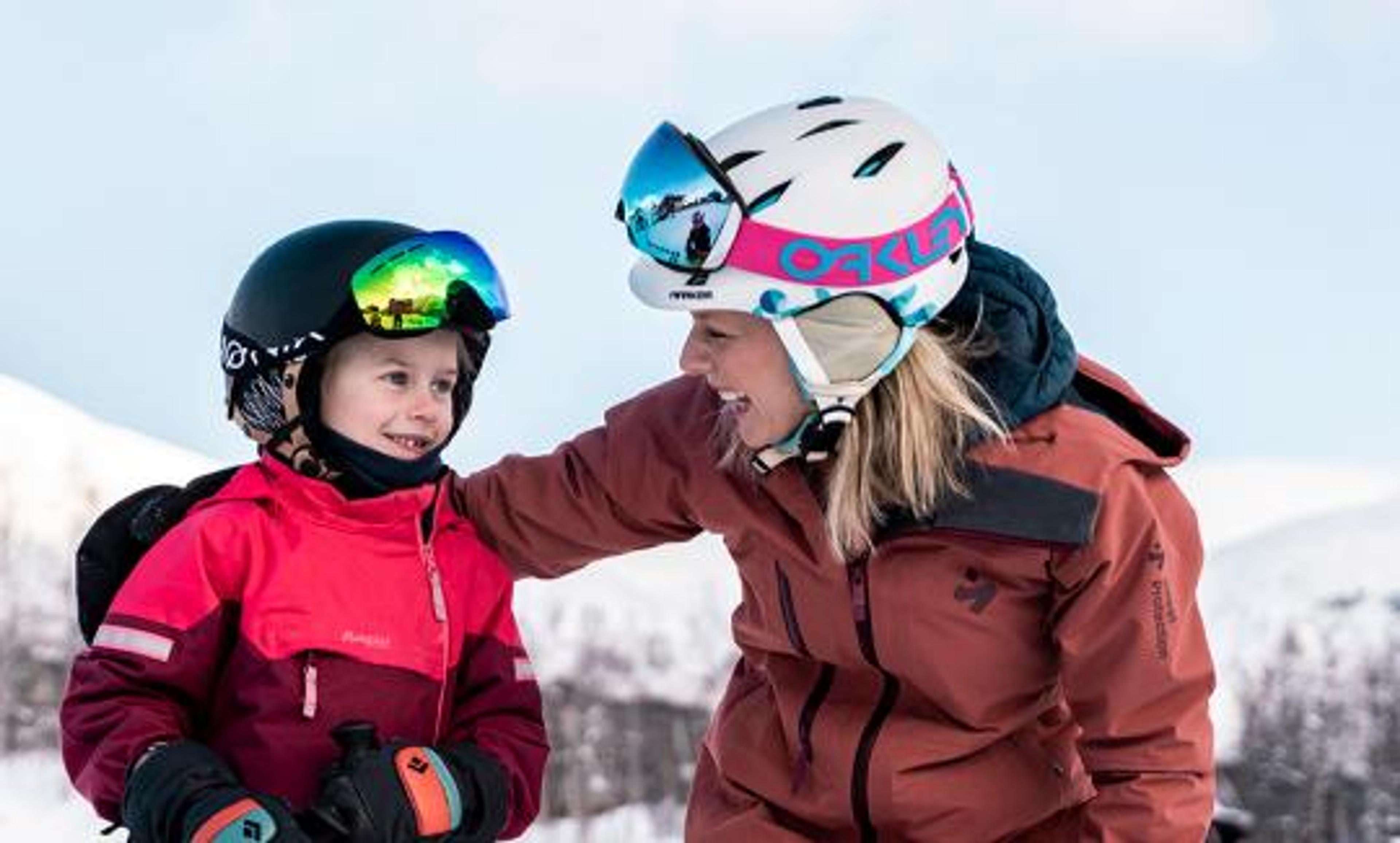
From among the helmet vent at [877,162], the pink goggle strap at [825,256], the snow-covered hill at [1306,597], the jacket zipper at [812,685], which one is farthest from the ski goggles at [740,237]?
the snow-covered hill at [1306,597]

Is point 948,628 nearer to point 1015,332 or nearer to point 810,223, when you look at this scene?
point 1015,332

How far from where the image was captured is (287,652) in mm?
3260

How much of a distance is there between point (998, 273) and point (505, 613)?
3.41 feet

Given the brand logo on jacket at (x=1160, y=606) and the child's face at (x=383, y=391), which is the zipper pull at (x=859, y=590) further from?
the child's face at (x=383, y=391)

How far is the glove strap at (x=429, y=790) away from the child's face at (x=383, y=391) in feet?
1.67

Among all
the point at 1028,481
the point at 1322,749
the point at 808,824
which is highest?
the point at 1028,481

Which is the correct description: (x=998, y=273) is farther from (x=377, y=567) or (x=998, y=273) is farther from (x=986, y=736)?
(x=377, y=567)

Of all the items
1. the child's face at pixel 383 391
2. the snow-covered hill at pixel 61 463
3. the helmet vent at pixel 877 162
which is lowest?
the snow-covered hill at pixel 61 463

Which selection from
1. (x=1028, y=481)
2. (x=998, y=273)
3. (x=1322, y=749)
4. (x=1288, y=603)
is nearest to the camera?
(x=1028, y=481)

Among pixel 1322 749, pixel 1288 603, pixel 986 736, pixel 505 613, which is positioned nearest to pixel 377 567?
pixel 505 613

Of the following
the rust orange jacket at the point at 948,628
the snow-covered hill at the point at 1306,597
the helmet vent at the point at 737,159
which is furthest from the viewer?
the snow-covered hill at the point at 1306,597

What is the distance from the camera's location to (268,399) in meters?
3.40

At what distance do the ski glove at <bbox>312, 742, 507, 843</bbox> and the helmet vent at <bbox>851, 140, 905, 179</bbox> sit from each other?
113 cm

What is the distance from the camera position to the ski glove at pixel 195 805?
3031 millimetres
